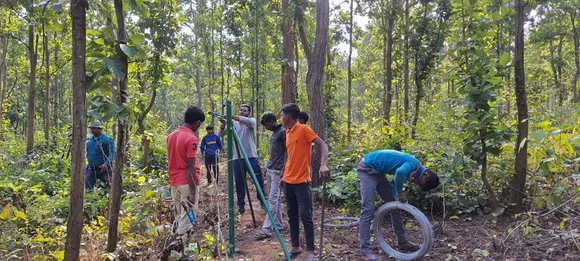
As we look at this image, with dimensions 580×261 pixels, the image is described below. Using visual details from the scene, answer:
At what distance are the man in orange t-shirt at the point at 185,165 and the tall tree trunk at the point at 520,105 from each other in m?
4.25

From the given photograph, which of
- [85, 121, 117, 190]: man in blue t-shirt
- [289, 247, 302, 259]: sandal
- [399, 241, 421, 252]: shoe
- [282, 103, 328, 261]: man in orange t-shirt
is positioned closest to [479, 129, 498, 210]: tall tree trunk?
[399, 241, 421, 252]: shoe

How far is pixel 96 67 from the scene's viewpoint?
3.09m

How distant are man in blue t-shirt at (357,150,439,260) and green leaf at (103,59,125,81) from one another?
279 cm

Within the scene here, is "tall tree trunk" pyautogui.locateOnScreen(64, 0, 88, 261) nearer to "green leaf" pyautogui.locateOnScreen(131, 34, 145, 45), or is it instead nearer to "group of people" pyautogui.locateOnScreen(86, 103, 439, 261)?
"green leaf" pyautogui.locateOnScreen(131, 34, 145, 45)

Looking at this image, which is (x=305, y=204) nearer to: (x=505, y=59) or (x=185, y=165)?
(x=185, y=165)

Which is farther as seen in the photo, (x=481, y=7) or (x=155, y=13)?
(x=155, y=13)

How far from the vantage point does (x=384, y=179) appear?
15.5 ft

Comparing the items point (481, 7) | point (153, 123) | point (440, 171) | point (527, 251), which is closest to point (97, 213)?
point (153, 123)

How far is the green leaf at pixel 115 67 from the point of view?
2.99 m

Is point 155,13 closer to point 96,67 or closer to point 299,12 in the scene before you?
point 299,12

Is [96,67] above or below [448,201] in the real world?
above

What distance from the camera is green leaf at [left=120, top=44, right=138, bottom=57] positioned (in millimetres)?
3046

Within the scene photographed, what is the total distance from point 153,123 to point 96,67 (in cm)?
493

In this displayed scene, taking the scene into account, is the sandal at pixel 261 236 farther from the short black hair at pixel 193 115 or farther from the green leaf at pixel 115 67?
Answer: the green leaf at pixel 115 67
